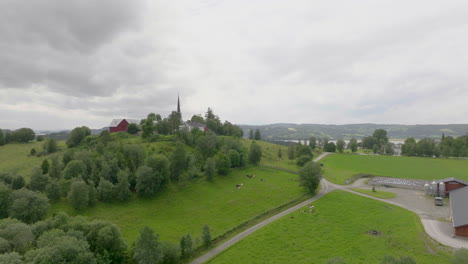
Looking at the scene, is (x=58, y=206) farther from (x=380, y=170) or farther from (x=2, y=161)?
(x=380, y=170)

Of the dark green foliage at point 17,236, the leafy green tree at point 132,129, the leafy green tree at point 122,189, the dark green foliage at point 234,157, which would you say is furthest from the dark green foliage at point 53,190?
the dark green foliage at point 234,157

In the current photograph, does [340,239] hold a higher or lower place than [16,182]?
lower

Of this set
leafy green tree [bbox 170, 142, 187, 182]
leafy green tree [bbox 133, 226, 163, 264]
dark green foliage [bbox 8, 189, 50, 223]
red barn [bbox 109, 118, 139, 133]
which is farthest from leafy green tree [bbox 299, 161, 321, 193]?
red barn [bbox 109, 118, 139, 133]

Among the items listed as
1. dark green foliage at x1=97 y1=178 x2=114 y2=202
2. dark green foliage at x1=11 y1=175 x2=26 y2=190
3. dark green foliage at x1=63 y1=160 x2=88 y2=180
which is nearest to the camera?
dark green foliage at x1=11 y1=175 x2=26 y2=190

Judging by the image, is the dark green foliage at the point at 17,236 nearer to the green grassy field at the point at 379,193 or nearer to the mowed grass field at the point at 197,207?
the mowed grass field at the point at 197,207

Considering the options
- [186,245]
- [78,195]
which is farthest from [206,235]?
[78,195]

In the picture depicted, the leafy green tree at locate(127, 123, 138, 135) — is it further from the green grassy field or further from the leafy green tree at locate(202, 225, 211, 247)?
the green grassy field

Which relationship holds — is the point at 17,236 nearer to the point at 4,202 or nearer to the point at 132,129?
the point at 4,202
